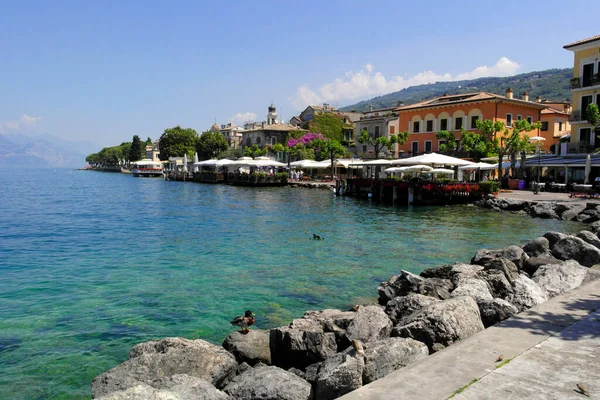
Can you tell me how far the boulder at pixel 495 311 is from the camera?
700 centimetres

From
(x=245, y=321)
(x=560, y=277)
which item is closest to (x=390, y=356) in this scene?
(x=245, y=321)

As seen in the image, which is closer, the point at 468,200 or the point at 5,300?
the point at 5,300

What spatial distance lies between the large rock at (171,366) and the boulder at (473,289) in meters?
4.10

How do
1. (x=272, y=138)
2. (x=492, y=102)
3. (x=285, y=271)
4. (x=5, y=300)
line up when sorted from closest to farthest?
(x=5, y=300), (x=285, y=271), (x=492, y=102), (x=272, y=138)

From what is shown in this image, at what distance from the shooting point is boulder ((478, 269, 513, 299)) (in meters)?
8.62

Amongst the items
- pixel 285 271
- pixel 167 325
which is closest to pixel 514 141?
pixel 285 271

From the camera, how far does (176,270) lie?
13500mm

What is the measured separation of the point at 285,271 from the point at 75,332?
19.7 ft

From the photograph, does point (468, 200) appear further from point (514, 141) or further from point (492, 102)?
point (492, 102)

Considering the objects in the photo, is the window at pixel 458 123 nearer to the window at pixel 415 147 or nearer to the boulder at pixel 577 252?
the window at pixel 415 147

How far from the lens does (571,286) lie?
8.76 m

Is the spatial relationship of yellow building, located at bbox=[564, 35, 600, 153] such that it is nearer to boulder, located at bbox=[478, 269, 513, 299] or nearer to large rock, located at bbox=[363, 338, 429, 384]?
boulder, located at bbox=[478, 269, 513, 299]

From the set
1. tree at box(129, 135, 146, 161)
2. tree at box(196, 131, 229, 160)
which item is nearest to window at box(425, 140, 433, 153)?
tree at box(196, 131, 229, 160)

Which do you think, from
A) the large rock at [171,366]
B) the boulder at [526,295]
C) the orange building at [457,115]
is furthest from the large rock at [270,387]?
the orange building at [457,115]
